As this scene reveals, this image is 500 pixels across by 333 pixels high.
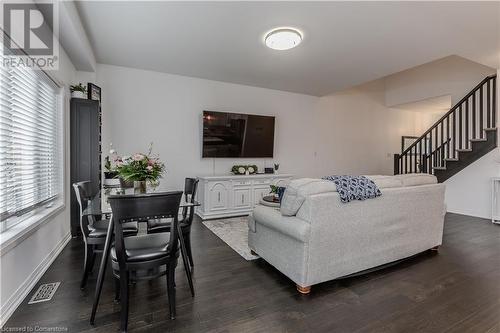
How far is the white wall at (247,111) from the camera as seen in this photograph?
4645mm

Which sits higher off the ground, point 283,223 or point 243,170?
point 243,170

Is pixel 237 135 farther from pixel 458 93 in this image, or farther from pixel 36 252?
pixel 458 93

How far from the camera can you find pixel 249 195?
5203 mm

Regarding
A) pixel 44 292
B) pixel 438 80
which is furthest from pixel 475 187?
pixel 44 292

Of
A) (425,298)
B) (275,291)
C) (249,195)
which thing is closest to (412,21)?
(425,298)

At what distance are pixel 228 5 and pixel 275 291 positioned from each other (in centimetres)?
294

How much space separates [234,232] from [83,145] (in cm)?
260

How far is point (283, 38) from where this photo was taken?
3.20m

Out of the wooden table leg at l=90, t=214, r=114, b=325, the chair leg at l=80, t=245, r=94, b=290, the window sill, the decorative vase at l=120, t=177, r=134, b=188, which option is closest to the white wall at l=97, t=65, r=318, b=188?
the window sill

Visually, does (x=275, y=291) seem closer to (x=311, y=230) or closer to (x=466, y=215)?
(x=311, y=230)

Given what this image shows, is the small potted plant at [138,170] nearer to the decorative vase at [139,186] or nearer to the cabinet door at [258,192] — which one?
the decorative vase at [139,186]

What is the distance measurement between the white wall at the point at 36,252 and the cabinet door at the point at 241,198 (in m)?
2.75

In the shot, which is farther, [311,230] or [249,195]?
[249,195]

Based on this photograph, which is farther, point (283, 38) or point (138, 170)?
point (283, 38)
